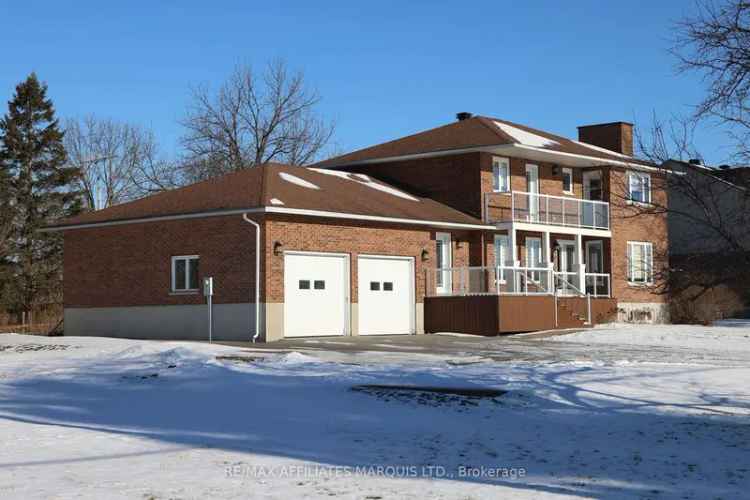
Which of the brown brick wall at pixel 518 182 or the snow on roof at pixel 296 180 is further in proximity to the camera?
the brown brick wall at pixel 518 182

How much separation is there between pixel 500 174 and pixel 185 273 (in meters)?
12.5

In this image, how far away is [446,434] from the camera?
13.2 metres

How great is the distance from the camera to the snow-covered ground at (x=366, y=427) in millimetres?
10242

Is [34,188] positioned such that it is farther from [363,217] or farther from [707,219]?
[707,219]

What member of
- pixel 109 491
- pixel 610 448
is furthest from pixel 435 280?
pixel 109 491

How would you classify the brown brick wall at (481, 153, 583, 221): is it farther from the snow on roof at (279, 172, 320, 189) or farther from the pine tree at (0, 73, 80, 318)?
the pine tree at (0, 73, 80, 318)

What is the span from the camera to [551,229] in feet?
119

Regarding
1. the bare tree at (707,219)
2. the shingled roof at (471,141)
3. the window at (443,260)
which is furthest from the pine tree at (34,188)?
the bare tree at (707,219)

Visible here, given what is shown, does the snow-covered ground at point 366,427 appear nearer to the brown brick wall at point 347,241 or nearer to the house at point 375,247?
the brown brick wall at point 347,241

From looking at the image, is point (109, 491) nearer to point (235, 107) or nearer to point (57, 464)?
point (57, 464)

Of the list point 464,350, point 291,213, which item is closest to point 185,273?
point 291,213

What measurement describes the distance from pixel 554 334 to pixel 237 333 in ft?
30.5

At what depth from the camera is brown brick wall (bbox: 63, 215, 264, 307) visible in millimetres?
28141

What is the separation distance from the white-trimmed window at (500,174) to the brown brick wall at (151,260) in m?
11.4
